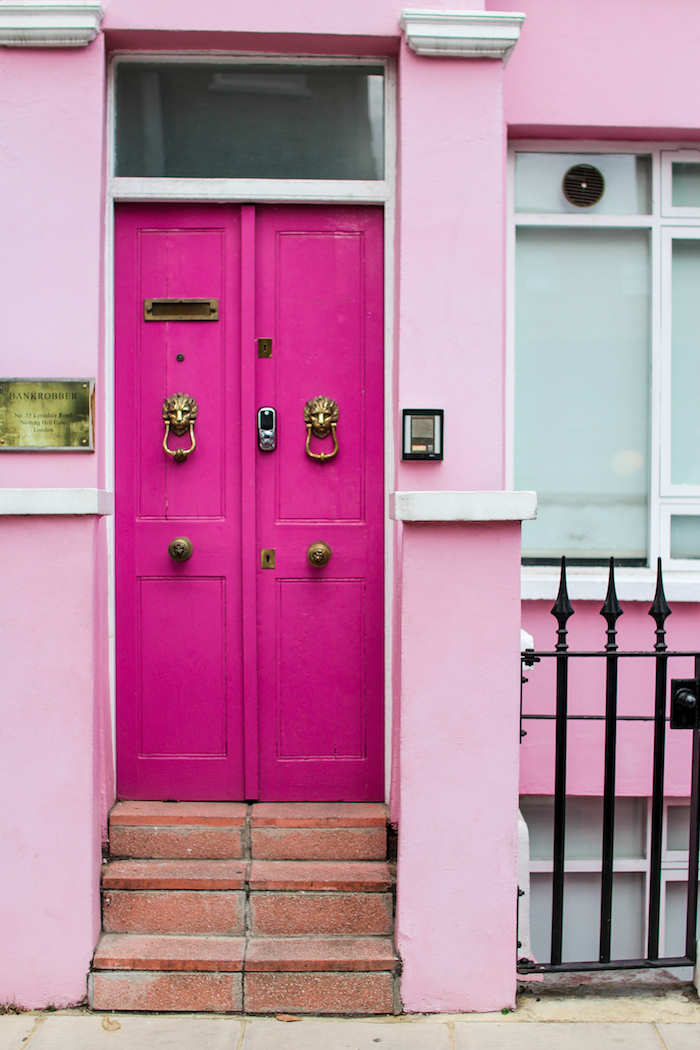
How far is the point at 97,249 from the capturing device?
344 cm

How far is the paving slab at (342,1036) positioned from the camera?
9.95 feet

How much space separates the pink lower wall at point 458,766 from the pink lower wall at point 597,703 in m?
0.78

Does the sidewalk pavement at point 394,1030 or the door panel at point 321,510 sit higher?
the door panel at point 321,510

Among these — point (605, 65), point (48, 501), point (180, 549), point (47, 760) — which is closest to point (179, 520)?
point (180, 549)

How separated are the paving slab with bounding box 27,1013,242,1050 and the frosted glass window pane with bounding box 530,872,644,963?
5.77 feet

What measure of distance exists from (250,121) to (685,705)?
3.16m

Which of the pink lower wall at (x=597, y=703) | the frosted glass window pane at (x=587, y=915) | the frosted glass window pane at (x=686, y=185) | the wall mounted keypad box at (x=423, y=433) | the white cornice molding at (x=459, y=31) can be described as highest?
the white cornice molding at (x=459, y=31)

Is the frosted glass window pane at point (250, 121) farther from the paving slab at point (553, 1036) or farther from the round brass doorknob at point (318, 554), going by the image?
the paving slab at point (553, 1036)

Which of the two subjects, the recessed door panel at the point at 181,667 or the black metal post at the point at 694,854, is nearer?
the black metal post at the point at 694,854

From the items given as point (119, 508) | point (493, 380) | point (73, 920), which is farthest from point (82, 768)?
point (493, 380)

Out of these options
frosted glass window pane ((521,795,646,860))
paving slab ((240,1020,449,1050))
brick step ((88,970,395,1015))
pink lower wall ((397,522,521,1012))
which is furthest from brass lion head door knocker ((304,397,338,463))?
paving slab ((240,1020,449,1050))

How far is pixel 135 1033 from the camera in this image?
3.10m

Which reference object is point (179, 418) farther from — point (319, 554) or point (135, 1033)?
point (135, 1033)

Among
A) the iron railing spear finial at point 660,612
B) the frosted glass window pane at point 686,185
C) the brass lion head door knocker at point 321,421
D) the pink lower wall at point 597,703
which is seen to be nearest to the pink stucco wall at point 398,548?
the brass lion head door knocker at point 321,421
